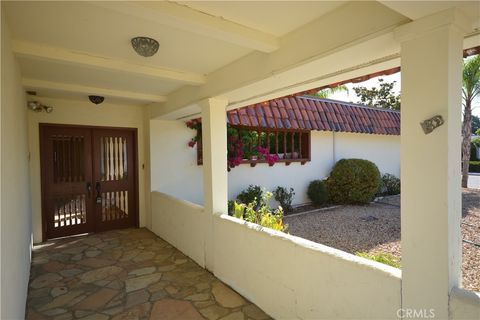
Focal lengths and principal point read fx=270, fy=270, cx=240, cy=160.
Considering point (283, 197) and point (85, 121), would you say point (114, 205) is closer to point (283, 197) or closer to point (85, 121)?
point (85, 121)

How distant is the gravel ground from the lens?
4.48 m

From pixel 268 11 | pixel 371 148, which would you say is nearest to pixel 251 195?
pixel 268 11

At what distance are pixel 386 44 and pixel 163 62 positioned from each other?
2564 mm

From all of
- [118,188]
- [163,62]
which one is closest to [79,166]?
[118,188]

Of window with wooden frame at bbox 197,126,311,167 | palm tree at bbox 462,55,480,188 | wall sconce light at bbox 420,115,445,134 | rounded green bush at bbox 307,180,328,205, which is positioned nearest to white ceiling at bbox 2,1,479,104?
wall sconce light at bbox 420,115,445,134

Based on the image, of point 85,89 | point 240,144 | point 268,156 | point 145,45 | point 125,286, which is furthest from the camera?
point 268,156

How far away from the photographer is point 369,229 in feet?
20.5

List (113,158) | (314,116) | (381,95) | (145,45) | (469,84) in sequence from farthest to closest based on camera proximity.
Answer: (381,95) < (469,84) < (314,116) < (113,158) < (145,45)

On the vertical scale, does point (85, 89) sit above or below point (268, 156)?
above

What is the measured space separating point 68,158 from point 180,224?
3008 millimetres

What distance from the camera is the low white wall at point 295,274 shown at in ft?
6.83

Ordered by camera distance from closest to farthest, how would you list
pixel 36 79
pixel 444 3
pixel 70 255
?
1. pixel 444 3
2. pixel 36 79
3. pixel 70 255

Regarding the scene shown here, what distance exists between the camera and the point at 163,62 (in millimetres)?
3484

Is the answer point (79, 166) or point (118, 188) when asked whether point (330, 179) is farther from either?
point (79, 166)
